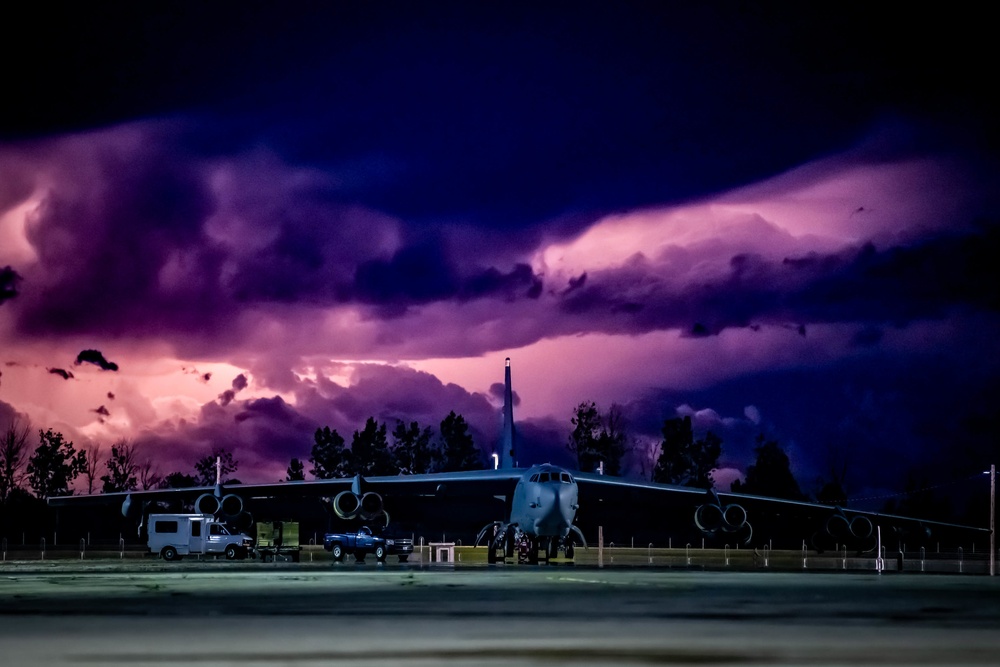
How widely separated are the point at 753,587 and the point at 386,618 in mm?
13239

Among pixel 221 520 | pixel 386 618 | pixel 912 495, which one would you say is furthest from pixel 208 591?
pixel 912 495

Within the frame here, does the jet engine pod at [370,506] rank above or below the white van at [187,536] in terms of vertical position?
above

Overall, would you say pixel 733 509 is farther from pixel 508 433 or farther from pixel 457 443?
pixel 457 443

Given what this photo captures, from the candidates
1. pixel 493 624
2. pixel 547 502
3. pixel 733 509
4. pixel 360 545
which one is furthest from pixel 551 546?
pixel 493 624

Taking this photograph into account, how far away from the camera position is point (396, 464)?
164 m

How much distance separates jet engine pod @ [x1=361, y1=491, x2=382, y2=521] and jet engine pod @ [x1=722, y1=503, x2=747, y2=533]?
51.9 ft

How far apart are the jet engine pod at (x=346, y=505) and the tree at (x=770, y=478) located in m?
82.9

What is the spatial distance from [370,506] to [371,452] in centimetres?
10867

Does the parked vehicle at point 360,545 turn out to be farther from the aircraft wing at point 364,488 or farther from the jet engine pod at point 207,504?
the jet engine pod at point 207,504

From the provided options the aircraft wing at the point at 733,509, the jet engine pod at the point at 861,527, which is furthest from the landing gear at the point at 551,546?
the jet engine pod at the point at 861,527

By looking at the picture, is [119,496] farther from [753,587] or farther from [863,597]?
[863,597]

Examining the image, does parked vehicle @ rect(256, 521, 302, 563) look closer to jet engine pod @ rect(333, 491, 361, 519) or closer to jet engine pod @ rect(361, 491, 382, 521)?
jet engine pod @ rect(333, 491, 361, 519)

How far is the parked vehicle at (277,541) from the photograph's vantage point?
186 feet

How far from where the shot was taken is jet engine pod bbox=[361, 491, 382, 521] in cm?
5662
